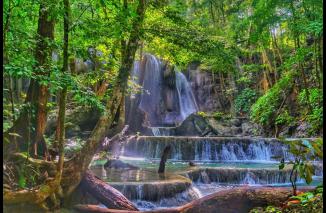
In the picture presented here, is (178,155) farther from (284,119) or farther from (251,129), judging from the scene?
(251,129)

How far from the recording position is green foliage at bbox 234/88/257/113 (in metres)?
23.8

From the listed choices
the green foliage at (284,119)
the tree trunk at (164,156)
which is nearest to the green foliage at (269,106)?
the green foliage at (284,119)

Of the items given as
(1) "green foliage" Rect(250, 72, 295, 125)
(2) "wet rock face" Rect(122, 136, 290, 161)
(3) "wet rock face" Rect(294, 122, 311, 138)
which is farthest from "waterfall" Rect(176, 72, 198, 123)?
(2) "wet rock face" Rect(122, 136, 290, 161)

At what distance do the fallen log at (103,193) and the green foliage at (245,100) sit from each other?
18.0 m

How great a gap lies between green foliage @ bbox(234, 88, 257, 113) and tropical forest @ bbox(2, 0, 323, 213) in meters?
0.07

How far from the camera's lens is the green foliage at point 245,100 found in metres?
23.8

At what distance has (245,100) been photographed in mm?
24078

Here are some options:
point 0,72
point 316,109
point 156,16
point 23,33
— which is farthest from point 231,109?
point 0,72

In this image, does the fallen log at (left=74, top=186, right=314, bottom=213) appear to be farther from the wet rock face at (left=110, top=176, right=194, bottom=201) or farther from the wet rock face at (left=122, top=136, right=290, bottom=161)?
the wet rock face at (left=122, top=136, right=290, bottom=161)

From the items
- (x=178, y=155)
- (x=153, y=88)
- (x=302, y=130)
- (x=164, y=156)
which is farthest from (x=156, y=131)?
(x=164, y=156)

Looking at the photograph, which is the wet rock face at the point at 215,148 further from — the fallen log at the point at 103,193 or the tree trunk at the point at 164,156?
the fallen log at the point at 103,193

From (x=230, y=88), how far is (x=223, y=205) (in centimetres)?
2046

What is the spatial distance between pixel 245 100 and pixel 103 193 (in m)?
18.5

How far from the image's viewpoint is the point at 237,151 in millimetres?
14836
